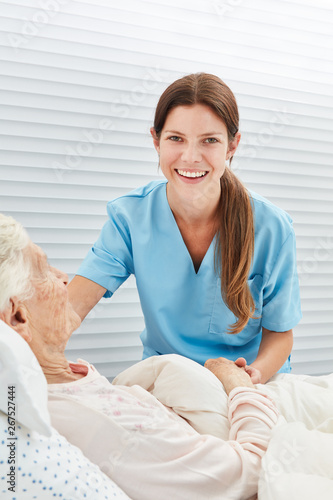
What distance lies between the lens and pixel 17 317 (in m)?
1.03

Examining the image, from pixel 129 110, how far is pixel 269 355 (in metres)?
1.10

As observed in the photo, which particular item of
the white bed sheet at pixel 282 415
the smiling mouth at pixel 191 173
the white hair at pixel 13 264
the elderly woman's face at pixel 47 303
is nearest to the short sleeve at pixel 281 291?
the white bed sheet at pixel 282 415

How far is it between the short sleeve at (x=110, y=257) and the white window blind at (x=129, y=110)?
1.43ft

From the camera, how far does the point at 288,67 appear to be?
7.79ft

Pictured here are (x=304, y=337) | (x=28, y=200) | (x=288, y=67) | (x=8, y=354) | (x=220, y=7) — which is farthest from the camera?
(x=304, y=337)

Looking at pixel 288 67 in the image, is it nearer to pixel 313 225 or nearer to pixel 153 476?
pixel 313 225

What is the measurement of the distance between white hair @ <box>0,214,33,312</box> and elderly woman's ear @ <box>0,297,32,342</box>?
0.04 feet

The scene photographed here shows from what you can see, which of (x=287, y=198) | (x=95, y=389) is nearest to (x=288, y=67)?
(x=287, y=198)

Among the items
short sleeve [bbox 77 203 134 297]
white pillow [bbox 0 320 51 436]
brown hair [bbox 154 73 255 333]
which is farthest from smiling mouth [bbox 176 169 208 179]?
white pillow [bbox 0 320 51 436]

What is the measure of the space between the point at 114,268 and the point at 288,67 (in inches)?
52.2

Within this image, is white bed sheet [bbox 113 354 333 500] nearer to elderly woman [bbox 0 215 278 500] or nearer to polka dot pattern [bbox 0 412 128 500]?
elderly woman [bbox 0 215 278 500]

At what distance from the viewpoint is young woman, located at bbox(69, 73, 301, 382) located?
1.57 m

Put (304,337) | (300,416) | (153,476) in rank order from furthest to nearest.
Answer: (304,337) → (300,416) → (153,476)

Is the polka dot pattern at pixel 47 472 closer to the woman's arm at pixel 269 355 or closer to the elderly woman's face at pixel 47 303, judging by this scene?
the elderly woman's face at pixel 47 303
